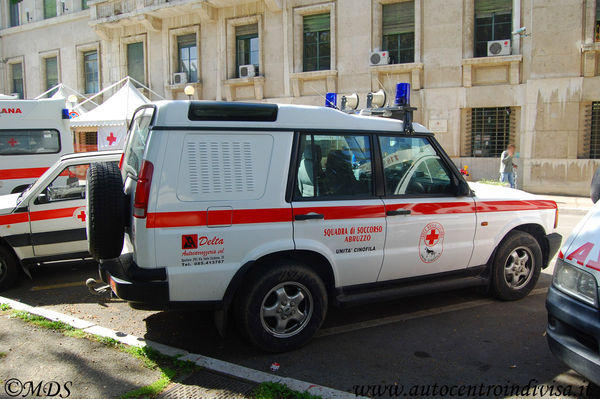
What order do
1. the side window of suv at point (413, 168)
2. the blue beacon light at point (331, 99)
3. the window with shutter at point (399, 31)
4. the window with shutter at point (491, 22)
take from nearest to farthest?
1. the side window of suv at point (413, 168)
2. the blue beacon light at point (331, 99)
3. the window with shutter at point (491, 22)
4. the window with shutter at point (399, 31)

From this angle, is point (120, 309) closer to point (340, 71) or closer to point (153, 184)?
point (153, 184)

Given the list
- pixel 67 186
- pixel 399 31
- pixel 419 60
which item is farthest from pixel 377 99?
pixel 399 31

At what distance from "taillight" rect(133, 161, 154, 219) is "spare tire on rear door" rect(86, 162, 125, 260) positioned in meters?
0.33

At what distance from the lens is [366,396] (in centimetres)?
345

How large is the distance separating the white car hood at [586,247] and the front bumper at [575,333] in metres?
0.23

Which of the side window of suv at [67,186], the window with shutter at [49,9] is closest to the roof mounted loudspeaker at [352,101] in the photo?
the side window of suv at [67,186]

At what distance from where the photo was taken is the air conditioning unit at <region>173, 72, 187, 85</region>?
2194 cm

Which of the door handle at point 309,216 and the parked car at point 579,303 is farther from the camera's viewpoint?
the door handle at point 309,216

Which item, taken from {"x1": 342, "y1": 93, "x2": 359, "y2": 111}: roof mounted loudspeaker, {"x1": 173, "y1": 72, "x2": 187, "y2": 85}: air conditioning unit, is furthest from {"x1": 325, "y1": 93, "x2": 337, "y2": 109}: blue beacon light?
{"x1": 173, "y1": 72, "x2": 187, "y2": 85}: air conditioning unit

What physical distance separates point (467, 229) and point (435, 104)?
13297mm

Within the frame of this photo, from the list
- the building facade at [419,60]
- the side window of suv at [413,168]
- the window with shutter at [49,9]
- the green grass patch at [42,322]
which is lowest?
the green grass patch at [42,322]

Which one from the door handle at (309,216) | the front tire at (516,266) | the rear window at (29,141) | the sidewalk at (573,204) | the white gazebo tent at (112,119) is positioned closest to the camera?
the door handle at (309,216)

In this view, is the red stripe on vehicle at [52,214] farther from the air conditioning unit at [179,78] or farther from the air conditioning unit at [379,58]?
A: the air conditioning unit at [179,78]

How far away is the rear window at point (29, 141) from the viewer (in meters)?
11.3
